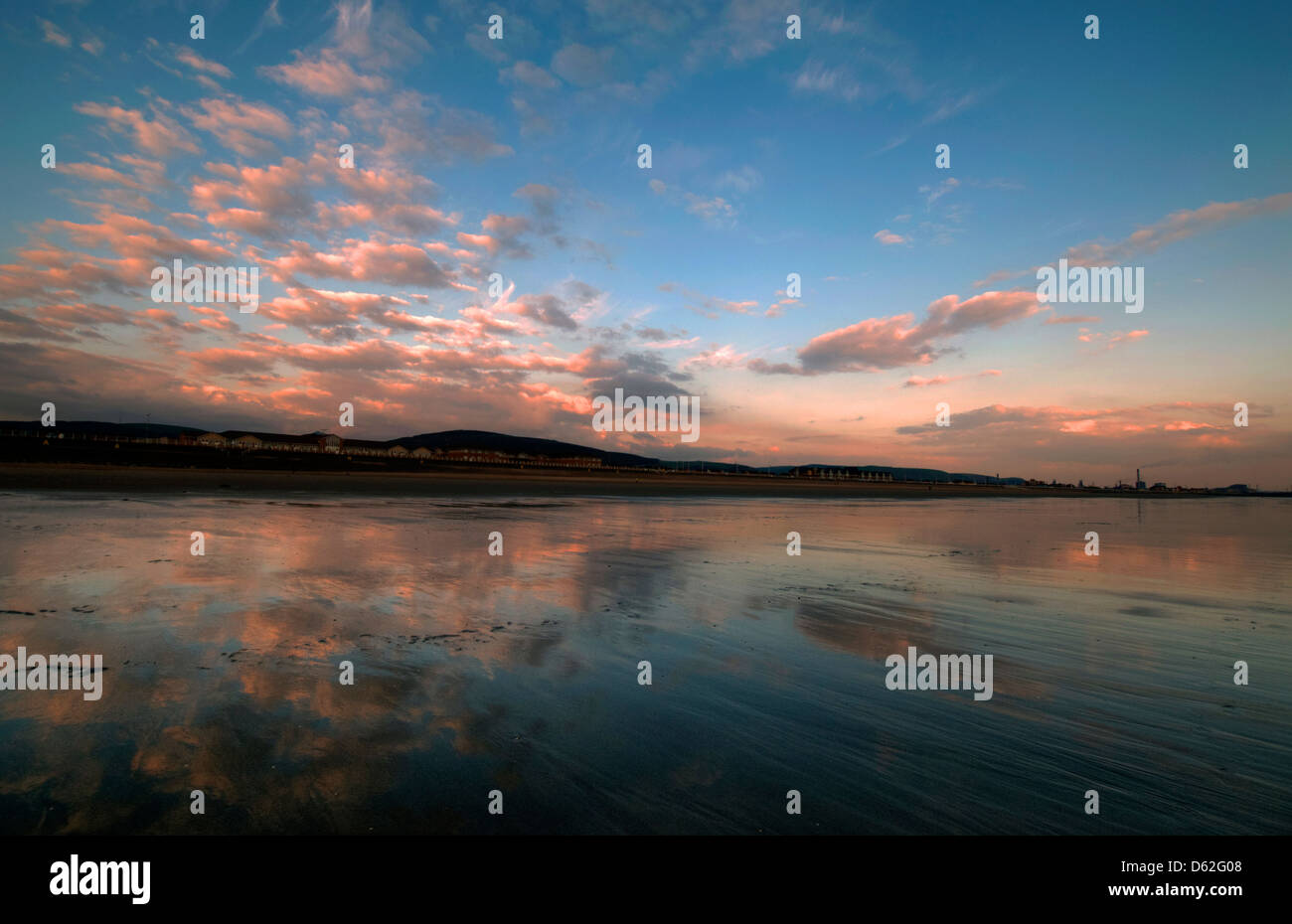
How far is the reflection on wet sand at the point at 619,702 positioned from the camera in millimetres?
3762

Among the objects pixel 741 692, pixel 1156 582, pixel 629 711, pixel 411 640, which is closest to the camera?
pixel 629 711

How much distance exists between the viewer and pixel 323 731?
15.6 ft

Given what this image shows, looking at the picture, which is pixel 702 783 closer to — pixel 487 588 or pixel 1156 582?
pixel 487 588

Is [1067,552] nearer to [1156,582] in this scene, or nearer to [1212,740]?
[1156,582]

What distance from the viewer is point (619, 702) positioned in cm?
564

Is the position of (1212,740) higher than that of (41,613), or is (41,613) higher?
(41,613)

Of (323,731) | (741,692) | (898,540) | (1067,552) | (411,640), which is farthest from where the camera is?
(898,540)

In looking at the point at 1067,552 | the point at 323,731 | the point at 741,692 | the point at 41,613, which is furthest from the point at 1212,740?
the point at 1067,552

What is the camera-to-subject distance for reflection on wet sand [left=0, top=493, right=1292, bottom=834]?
12.3 feet
